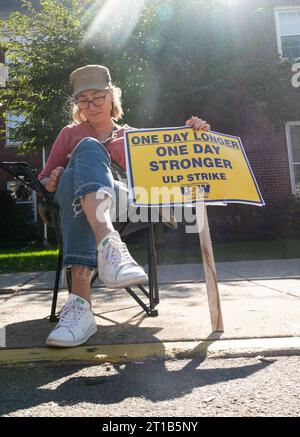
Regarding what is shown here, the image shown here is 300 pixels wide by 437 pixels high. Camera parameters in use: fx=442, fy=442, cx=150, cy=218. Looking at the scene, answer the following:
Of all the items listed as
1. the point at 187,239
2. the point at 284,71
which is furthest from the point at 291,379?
the point at 284,71

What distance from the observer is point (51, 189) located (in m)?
2.20

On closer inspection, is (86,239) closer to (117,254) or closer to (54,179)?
(117,254)

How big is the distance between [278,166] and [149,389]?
36.6 ft

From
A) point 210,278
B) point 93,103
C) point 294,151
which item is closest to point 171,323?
point 210,278

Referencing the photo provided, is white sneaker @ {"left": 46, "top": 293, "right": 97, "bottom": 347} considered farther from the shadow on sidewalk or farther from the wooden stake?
the wooden stake

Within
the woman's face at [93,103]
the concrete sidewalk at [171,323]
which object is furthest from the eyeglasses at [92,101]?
the concrete sidewalk at [171,323]

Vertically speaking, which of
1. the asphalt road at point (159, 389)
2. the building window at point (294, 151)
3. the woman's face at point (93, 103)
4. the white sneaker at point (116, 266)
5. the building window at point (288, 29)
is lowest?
the asphalt road at point (159, 389)

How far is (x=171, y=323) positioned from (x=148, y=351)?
53cm

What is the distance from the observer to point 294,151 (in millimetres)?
12195

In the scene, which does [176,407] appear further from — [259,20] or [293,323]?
[259,20]

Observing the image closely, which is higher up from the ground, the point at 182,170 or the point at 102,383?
the point at 182,170

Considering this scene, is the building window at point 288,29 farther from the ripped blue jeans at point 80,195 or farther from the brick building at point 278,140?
the ripped blue jeans at point 80,195

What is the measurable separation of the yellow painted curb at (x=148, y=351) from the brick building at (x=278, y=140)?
32.6ft

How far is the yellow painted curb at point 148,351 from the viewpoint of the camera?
1.72m
